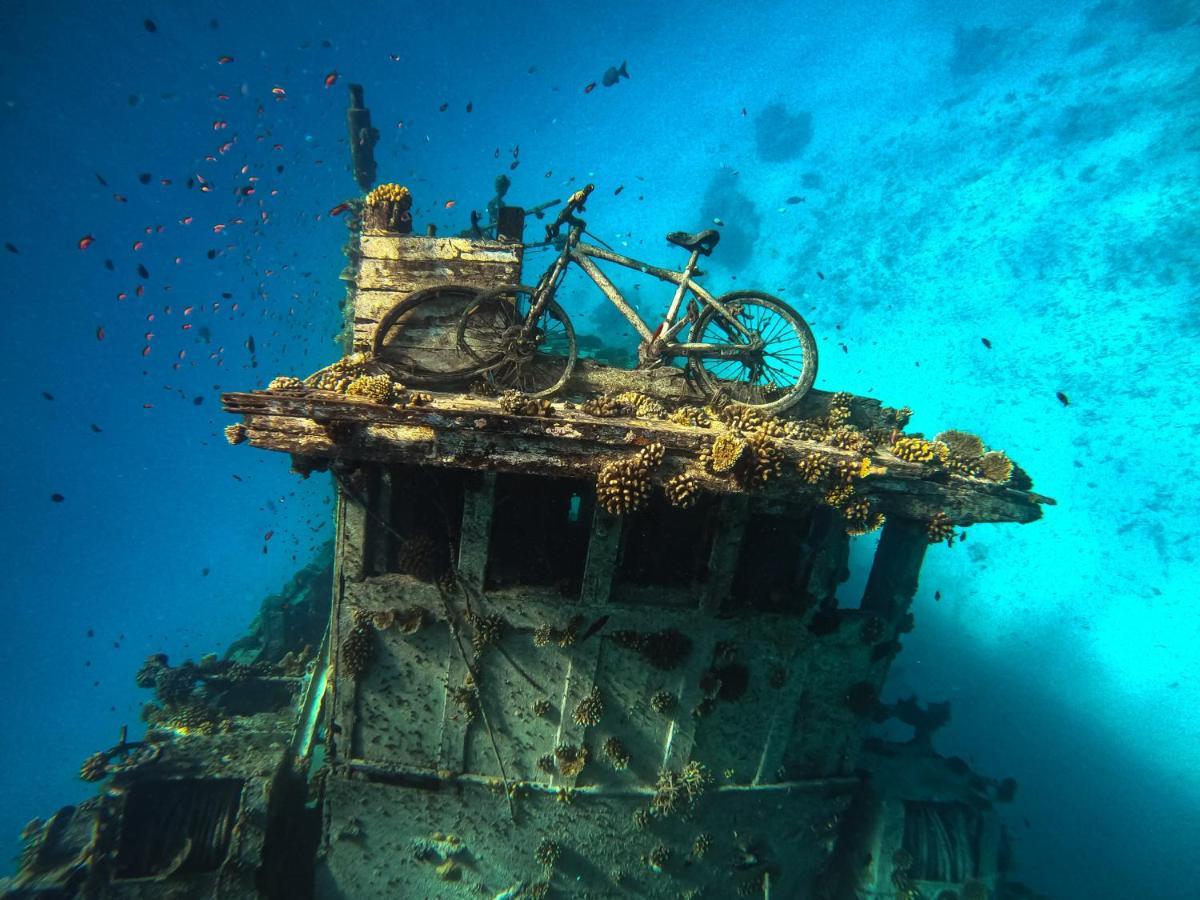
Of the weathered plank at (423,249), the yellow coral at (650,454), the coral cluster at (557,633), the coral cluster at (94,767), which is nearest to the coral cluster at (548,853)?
the coral cluster at (557,633)

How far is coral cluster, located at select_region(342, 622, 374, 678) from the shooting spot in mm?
7266

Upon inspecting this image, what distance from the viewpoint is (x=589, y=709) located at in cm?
766

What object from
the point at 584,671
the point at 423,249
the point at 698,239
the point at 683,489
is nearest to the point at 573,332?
the point at 698,239

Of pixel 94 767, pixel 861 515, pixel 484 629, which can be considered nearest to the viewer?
pixel 861 515

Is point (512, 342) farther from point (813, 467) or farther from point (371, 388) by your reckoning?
point (813, 467)

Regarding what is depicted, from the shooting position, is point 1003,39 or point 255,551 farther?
point 255,551

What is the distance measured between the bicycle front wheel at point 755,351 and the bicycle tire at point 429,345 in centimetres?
378

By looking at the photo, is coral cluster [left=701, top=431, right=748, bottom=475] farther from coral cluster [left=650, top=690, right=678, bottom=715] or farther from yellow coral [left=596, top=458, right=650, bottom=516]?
coral cluster [left=650, top=690, right=678, bottom=715]

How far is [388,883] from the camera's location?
7.89m

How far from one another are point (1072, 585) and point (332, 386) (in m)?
51.6

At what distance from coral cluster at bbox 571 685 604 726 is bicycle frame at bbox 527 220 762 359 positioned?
5.38 meters

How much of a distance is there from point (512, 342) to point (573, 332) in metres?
1.05

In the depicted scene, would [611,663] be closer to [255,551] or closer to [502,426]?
[502,426]

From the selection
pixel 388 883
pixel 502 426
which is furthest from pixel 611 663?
pixel 388 883
